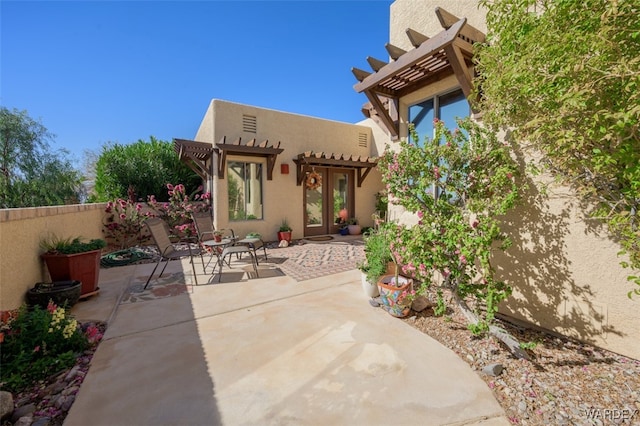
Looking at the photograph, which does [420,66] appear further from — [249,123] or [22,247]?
[22,247]

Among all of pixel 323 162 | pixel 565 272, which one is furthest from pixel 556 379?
pixel 323 162

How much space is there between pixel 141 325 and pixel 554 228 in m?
5.23

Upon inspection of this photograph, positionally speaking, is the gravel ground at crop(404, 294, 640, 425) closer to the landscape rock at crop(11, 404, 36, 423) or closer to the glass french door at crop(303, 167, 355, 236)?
the landscape rock at crop(11, 404, 36, 423)

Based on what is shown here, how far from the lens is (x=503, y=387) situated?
2.23 m

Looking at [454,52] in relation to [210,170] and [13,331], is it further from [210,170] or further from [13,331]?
[210,170]


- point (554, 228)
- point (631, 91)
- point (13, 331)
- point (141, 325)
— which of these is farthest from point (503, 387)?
point (13, 331)

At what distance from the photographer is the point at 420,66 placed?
4305 mm

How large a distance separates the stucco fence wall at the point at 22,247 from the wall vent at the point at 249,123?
204 inches

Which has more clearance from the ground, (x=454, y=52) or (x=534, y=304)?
(x=454, y=52)

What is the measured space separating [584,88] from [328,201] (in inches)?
346

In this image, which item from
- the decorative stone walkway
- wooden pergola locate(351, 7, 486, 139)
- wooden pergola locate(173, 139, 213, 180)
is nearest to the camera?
wooden pergola locate(351, 7, 486, 139)

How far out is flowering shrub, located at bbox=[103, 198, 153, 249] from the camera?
803 cm

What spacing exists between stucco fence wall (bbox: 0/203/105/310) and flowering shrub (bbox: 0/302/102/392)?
2.10 feet

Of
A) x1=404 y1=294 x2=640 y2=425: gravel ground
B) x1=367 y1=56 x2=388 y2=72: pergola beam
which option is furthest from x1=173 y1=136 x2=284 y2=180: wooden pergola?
x1=404 y1=294 x2=640 y2=425: gravel ground
